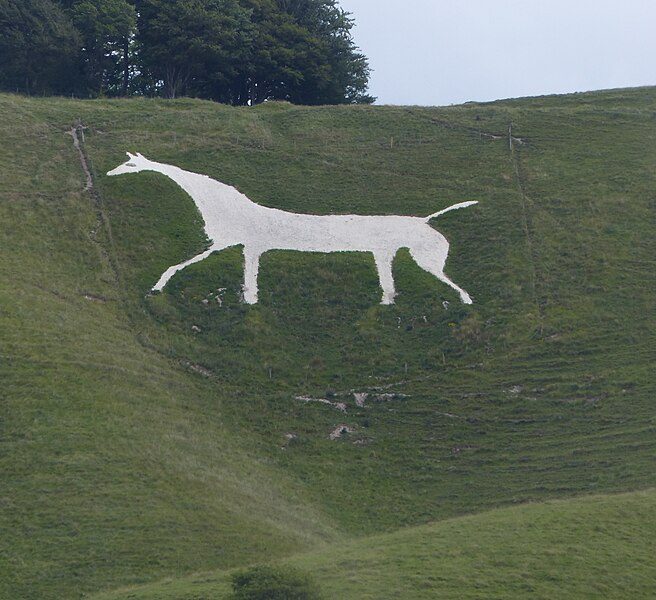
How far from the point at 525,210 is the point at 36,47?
100 feet

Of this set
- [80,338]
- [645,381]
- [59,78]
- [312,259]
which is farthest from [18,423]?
[59,78]

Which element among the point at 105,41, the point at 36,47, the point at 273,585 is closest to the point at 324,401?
the point at 273,585

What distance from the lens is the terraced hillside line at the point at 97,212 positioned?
3814 centimetres

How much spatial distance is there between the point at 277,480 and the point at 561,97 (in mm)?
36955

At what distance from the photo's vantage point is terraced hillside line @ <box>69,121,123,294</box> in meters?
38.1

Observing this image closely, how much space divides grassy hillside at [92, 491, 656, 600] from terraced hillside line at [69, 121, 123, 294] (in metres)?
17.2

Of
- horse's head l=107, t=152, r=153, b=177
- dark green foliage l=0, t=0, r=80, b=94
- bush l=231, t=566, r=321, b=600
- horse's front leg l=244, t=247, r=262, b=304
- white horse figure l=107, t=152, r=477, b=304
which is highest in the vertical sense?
dark green foliage l=0, t=0, r=80, b=94

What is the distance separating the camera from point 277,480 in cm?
2892

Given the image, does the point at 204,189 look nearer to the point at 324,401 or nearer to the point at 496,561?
the point at 324,401

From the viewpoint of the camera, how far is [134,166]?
4219cm

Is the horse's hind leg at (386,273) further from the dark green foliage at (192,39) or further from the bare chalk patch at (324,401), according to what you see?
the dark green foliage at (192,39)

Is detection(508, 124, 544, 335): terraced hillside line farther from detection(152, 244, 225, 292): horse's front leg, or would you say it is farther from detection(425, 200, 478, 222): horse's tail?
detection(152, 244, 225, 292): horse's front leg

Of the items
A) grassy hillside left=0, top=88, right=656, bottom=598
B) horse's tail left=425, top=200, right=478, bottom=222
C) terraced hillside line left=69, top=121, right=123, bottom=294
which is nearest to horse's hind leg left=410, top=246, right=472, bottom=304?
grassy hillside left=0, top=88, right=656, bottom=598

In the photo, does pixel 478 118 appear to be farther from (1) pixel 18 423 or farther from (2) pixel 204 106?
(1) pixel 18 423
